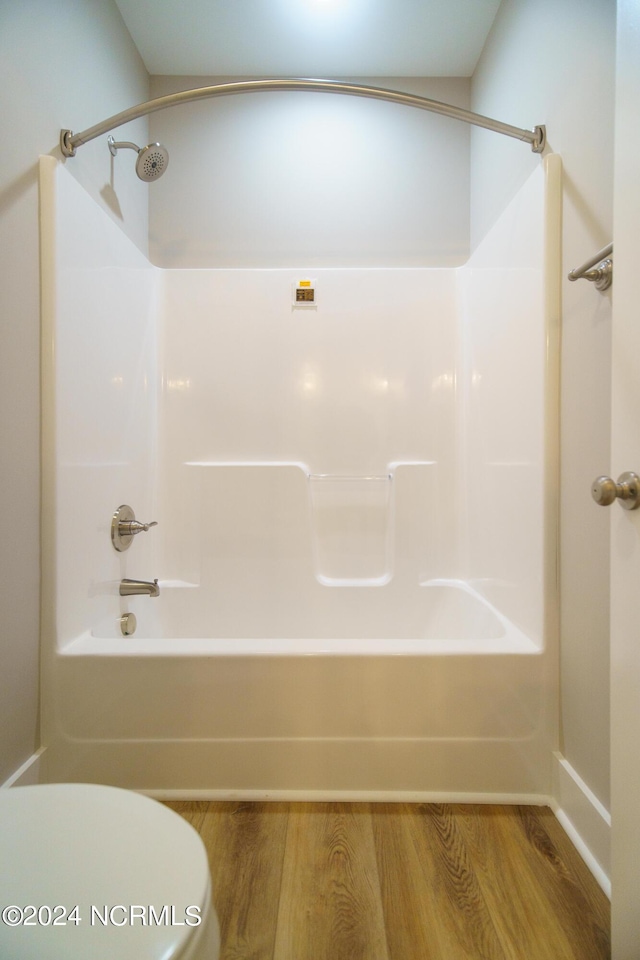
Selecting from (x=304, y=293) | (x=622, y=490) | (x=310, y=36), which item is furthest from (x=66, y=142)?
(x=622, y=490)

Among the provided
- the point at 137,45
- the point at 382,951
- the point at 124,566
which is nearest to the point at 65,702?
the point at 124,566

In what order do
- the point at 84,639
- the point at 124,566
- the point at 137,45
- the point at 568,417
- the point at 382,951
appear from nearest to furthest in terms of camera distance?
the point at 382,951, the point at 568,417, the point at 84,639, the point at 124,566, the point at 137,45

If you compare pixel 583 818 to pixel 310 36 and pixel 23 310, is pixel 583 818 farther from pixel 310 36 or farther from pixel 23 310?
pixel 310 36

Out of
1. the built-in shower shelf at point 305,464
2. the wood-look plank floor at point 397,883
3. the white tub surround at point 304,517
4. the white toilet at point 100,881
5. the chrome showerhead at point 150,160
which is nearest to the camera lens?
the white toilet at point 100,881

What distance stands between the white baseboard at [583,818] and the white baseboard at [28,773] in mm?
1365

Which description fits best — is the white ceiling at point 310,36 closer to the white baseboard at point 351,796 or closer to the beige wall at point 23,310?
the beige wall at point 23,310

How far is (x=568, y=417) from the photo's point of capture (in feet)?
4.36

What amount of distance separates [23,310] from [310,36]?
1638mm

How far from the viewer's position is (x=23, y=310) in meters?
1.29

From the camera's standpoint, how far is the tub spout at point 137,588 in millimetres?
1731

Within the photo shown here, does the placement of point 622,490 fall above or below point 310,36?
below

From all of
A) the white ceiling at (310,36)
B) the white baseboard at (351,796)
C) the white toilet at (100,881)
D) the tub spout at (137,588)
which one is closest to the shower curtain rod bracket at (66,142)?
the white ceiling at (310,36)

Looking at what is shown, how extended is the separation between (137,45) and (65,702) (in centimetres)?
248

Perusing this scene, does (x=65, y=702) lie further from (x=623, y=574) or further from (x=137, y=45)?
(x=137, y=45)
